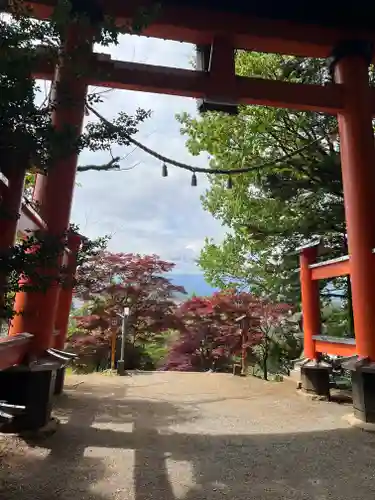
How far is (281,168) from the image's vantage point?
7348 mm

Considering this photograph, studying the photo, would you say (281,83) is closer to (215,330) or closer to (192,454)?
(192,454)

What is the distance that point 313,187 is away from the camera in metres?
7.11

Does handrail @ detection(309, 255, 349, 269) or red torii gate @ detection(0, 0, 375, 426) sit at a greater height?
red torii gate @ detection(0, 0, 375, 426)

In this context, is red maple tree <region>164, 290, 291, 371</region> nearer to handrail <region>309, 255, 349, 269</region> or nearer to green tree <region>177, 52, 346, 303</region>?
green tree <region>177, 52, 346, 303</region>

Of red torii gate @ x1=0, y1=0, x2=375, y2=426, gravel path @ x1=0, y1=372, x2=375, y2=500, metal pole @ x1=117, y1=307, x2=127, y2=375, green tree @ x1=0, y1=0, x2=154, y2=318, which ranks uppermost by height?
red torii gate @ x1=0, y1=0, x2=375, y2=426

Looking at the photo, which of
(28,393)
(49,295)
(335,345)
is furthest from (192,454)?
(335,345)

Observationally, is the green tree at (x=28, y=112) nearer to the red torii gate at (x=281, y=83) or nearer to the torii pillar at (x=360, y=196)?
the red torii gate at (x=281, y=83)

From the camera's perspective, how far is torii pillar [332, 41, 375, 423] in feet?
12.1

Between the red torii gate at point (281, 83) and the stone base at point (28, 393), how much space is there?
1.62 feet

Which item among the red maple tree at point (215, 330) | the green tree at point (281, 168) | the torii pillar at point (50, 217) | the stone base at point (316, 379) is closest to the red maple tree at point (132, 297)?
the red maple tree at point (215, 330)

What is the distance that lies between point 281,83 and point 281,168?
3.14m

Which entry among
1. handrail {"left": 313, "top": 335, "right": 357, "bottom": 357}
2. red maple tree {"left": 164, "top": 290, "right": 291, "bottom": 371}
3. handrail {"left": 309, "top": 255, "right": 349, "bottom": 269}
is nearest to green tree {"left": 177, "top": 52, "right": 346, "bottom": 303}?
red maple tree {"left": 164, "top": 290, "right": 291, "bottom": 371}

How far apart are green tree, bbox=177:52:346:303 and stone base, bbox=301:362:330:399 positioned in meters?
2.34

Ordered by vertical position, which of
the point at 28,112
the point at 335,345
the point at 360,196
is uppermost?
the point at 360,196
